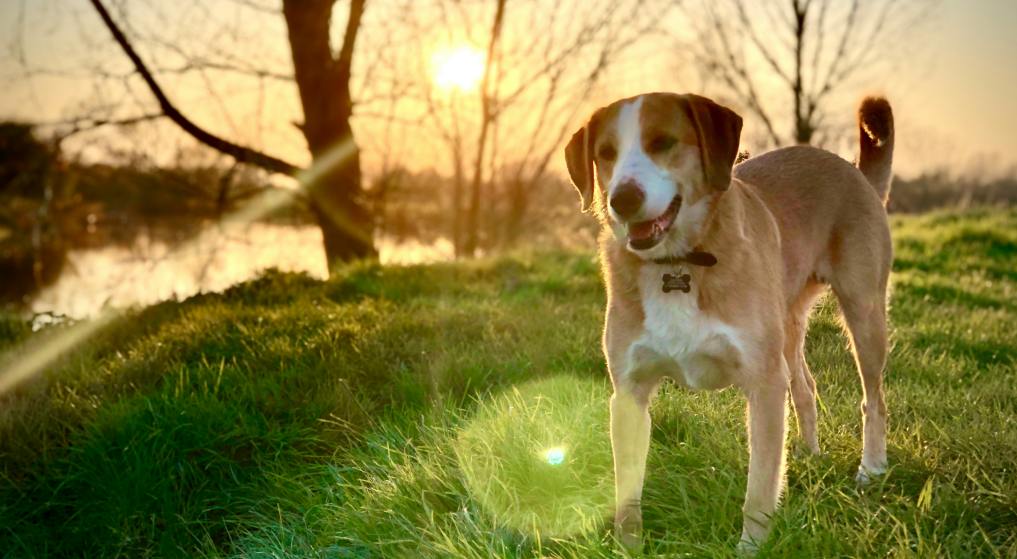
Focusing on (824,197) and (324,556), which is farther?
(824,197)

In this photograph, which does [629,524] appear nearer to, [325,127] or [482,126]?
[325,127]

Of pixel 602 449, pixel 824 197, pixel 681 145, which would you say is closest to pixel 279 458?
pixel 602 449

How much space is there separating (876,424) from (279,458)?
3.24 metres

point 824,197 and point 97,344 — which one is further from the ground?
point 824,197

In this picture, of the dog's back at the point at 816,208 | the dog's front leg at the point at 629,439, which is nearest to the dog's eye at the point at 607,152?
the dog's front leg at the point at 629,439

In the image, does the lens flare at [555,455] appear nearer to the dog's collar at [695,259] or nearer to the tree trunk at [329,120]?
the dog's collar at [695,259]

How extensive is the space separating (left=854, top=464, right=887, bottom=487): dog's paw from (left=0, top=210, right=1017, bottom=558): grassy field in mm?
61

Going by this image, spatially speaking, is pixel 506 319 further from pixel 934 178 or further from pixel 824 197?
pixel 934 178

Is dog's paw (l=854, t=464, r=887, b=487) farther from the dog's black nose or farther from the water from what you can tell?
the water

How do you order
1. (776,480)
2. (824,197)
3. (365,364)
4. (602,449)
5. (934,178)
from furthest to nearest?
(934,178), (365,364), (824,197), (602,449), (776,480)

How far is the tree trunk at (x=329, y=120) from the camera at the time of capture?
1012 centimetres

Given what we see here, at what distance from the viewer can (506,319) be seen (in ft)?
23.5

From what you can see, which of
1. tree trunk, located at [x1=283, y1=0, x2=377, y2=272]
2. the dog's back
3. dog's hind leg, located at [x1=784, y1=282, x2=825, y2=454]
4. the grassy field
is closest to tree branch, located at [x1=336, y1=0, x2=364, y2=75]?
tree trunk, located at [x1=283, y1=0, x2=377, y2=272]

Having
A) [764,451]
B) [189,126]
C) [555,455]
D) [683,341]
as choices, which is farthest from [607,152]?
[189,126]
